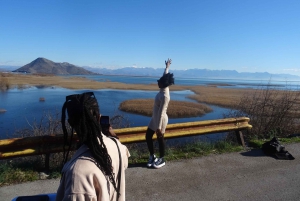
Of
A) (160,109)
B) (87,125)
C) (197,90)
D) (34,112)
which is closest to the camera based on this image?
(87,125)

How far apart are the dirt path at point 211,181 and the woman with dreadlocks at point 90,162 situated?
7.82ft

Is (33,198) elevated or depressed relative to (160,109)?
depressed

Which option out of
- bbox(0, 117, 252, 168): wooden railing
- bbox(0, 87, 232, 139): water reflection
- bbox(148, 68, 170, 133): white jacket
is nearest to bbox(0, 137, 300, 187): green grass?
bbox(0, 117, 252, 168): wooden railing

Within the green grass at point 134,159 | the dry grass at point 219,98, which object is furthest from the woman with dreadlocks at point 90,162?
the dry grass at point 219,98

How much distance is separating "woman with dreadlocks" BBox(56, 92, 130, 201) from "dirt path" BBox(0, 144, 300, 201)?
238cm

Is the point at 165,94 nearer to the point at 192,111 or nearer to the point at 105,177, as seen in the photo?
the point at 105,177

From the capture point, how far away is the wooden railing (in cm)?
438

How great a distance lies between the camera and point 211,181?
474cm

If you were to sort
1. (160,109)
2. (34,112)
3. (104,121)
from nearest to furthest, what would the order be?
(104,121) < (160,109) < (34,112)

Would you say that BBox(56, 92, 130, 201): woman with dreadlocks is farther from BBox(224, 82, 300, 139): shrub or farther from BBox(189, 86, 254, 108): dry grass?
BBox(189, 86, 254, 108): dry grass

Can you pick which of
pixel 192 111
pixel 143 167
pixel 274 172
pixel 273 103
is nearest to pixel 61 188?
pixel 143 167

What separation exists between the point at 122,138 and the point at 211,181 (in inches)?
77.3

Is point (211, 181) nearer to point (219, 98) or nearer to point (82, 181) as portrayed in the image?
point (82, 181)

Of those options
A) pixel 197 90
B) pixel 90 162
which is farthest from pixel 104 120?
pixel 197 90
